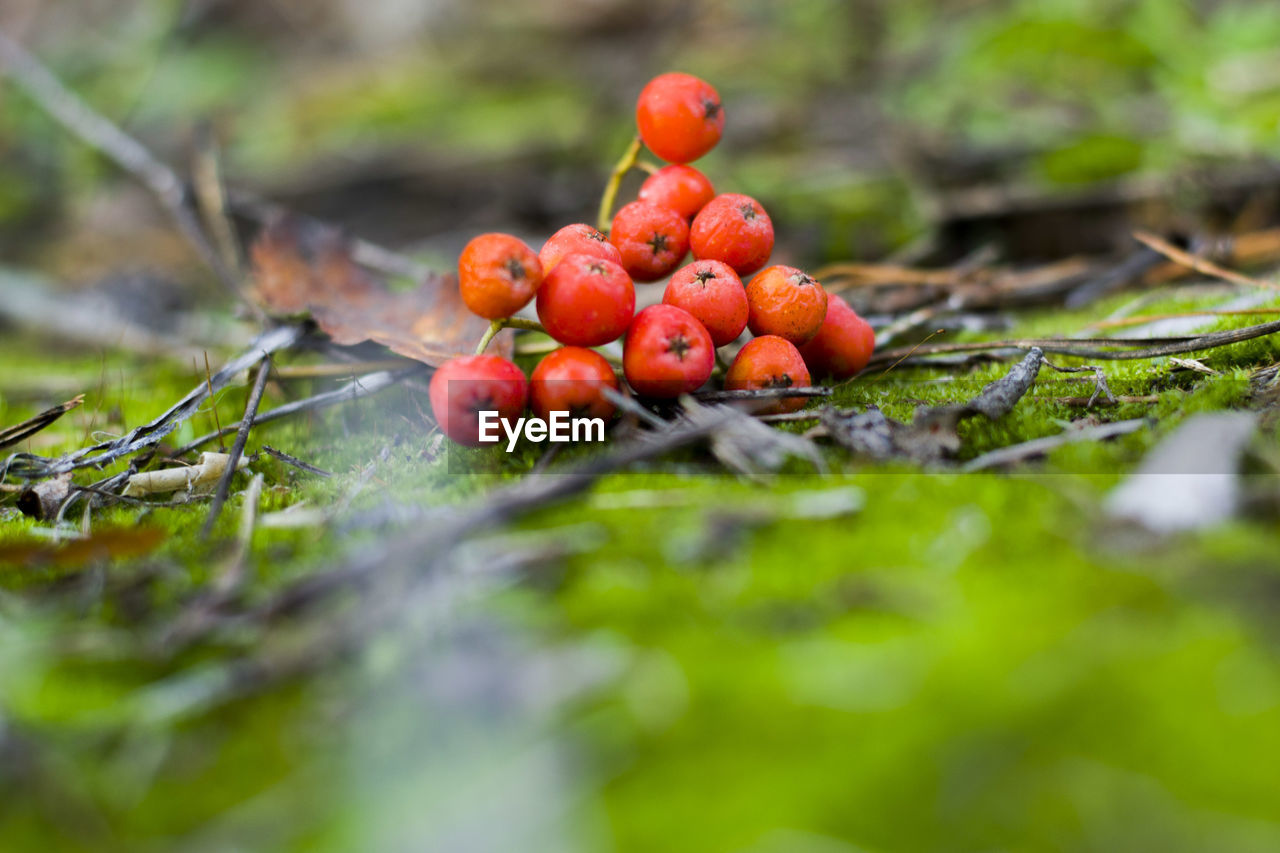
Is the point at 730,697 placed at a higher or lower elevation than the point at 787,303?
lower

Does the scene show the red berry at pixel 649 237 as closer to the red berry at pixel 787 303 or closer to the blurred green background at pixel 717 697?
the red berry at pixel 787 303

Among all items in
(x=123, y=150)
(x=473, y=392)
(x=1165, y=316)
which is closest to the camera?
(x=473, y=392)

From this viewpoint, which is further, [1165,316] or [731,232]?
[1165,316]

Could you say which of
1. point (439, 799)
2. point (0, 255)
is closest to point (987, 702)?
point (439, 799)

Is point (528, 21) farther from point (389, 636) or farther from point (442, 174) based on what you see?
point (389, 636)

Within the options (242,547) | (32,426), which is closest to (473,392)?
(242,547)

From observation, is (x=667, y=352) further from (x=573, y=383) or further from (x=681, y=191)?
(x=681, y=191)

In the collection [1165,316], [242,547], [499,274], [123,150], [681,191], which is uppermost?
[123,150]
